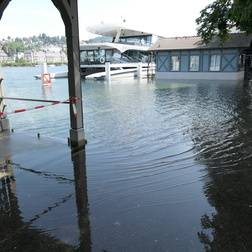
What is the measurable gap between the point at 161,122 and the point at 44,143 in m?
4.26

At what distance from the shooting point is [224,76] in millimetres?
26641

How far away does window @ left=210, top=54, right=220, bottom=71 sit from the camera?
88.6 ft

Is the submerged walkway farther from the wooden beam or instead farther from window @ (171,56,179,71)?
window @ (171,56,179,71)

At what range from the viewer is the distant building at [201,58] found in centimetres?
2609

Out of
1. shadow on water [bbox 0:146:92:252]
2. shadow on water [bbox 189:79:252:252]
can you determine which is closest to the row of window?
shadow on water [bbox 189:79:252:252]

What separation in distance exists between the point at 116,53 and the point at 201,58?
17.4m

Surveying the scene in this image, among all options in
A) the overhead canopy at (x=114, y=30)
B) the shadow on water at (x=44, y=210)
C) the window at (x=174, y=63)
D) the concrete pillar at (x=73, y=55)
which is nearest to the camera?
the shadow on water at (x=44, y=210)

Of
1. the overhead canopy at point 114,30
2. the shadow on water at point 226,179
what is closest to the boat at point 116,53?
the overhead canopy at point 114,30

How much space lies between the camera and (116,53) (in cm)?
4131

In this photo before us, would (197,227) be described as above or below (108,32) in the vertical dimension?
below

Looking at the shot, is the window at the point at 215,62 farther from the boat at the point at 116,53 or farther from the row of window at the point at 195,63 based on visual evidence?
the boat at the point at 116,53

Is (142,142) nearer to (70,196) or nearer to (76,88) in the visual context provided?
(76,88)

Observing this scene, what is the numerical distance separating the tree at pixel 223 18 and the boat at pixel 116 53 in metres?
19.1

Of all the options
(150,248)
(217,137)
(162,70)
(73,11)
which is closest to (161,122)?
(217,137)
